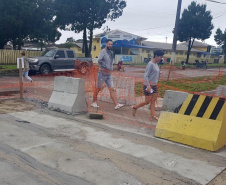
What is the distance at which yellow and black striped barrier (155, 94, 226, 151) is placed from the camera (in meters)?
4.95

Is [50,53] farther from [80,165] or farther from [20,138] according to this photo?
[80,165]

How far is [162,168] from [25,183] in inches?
78.2

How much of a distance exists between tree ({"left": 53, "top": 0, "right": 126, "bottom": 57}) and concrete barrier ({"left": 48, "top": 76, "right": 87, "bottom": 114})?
75.3 ft

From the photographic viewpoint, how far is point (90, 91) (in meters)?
9.94

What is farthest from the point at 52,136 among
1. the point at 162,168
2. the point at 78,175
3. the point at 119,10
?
the point at 119,10

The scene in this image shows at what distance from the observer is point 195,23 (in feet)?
145

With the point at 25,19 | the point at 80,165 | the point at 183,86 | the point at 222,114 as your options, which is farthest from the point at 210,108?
the point at 25,19

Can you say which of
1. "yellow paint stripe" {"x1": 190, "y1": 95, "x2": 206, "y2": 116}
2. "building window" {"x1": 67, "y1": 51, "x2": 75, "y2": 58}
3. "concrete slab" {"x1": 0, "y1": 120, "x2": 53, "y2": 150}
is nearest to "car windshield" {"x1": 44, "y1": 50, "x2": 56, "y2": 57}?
"building window" {"x1": 67, "y1": 51, "x2": 75, "y2": 58}

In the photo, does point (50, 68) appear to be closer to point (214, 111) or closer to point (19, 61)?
point (19, 61)

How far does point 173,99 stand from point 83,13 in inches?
943

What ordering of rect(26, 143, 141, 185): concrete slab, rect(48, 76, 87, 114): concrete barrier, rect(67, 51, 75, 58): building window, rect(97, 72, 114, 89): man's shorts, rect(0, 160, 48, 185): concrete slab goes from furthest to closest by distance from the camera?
rect(67, 51, 75, 58): building window → rect(97, 72, 114, 89): man's shorts → rect(48, 76, 87, 114): concrete barrier → rect(26, 143, 141, 185): concrete slab → rect(0, 160, 48, 185): concrete slab

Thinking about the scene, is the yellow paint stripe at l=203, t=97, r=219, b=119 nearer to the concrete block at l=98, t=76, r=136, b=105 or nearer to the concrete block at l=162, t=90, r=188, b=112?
the concrete block at l=162, t=90, r=188, b=112

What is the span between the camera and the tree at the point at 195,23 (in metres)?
44.3

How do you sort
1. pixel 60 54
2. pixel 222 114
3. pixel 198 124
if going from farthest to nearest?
pixel 60 54
pixel 198 124
pixel 222 114
